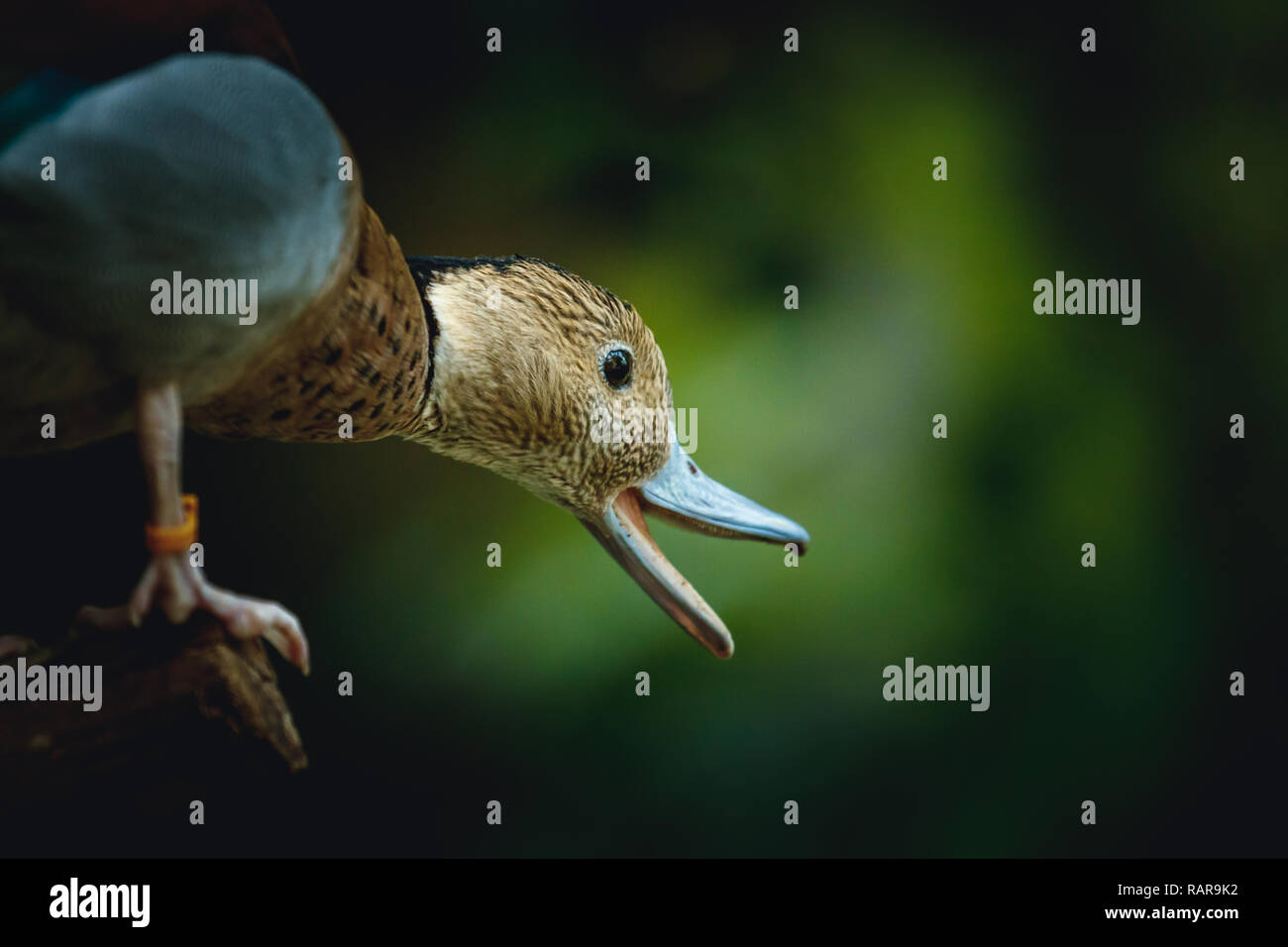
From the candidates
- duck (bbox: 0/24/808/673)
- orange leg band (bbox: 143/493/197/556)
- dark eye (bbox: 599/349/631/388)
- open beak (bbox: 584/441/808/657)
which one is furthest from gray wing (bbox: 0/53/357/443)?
open beak (bbox: 584/441/808/657)

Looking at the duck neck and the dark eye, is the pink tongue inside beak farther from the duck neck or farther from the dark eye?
the duck neck

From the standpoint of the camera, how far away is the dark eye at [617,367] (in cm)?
115

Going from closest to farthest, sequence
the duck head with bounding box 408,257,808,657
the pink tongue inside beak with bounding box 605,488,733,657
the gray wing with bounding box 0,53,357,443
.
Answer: the gray wing with bounding box 0,53,357,443 → the duck head with bounding box 408,257,808,657 → the pink tongue inside beak with bounding box 605,488,733,657

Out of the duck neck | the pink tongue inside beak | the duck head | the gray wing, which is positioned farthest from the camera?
the pink tongue inside beak

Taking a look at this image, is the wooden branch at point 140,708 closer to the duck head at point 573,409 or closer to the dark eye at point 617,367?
the duck head at point 573,409

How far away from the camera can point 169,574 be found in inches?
34.5

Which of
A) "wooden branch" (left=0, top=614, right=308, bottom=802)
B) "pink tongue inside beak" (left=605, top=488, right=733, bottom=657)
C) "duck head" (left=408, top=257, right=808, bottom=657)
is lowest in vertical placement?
"wooden branch" (left=0, top=614, right=308, bottom=802)

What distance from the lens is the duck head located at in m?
1.10

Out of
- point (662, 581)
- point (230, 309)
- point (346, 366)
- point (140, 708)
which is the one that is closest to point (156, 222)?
point (230, 309)

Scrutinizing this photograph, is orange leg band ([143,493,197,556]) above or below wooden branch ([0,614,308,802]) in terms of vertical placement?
above

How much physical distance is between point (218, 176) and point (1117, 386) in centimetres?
133

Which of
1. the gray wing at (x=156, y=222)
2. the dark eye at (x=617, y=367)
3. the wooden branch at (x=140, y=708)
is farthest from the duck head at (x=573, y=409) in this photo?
the wooden branch at (x=140, y=708)

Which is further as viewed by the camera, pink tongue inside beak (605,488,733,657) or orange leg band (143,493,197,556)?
pink tongue inside beak (605,488,733,657)

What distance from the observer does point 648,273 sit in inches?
65.4
